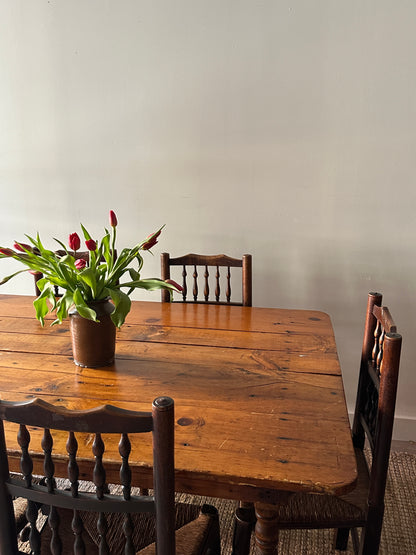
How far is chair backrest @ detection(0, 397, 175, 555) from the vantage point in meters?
0.80

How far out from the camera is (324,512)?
134 centimetres

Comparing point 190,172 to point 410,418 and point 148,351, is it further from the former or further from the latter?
point 410,418

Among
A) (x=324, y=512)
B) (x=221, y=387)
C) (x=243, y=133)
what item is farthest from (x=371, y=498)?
(x=243, y=133)

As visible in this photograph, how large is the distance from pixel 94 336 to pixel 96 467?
0.60 meters

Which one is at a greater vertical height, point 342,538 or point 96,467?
point 96,467

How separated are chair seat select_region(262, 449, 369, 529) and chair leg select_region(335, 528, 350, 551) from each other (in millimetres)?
436

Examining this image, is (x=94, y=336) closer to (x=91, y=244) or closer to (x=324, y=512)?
(x=91, y=244)

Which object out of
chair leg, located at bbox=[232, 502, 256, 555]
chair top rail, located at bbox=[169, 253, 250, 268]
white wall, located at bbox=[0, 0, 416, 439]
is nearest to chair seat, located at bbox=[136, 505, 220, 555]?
chair leg, located at bbox=[232, 502, 256, 555]

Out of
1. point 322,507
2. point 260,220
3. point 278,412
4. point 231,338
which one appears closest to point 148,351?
point 231,338

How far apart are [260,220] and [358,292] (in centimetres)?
60

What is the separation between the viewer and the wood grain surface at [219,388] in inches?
39.6

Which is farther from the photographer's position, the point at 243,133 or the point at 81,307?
the point at 243,133

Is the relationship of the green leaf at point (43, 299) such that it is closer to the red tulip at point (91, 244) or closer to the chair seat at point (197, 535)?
the red tulip at point (91, 244)

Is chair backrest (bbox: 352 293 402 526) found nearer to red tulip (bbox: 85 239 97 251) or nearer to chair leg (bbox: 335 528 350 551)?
chair leg (bbox: 335 528 350 551)
